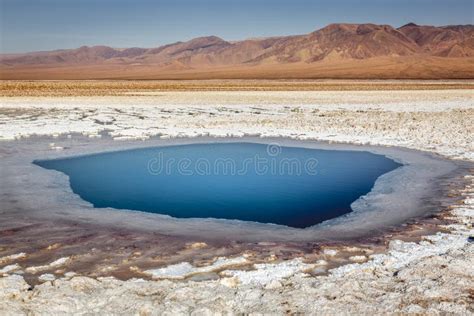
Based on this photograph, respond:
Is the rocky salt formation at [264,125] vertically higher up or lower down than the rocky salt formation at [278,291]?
lower down

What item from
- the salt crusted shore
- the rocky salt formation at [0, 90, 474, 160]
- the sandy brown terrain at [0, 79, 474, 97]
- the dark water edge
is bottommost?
the sandy brown terrain at [0, 79, 474, 97]

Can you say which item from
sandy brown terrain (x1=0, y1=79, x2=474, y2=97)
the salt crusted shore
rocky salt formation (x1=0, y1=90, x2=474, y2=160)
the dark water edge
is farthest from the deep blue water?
sandy brown terrain (x1=0, y1=79, x2=474, y2=97)

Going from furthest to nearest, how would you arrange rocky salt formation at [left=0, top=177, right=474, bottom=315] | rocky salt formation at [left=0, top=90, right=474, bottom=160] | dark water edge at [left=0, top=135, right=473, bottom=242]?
rocky salt formation at [left=0, top=90, right=474, bottom=160]
dark water edge at [left=0, top=135, right=473, bottom=242]
rocky salt formation at [left=0, top=177, right=474, bottom=315]

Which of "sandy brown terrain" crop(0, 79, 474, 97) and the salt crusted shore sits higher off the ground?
the salt crusted shore

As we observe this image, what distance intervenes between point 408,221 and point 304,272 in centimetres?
199

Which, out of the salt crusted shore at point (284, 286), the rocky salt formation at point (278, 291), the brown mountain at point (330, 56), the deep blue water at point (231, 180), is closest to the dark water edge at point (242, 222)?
the deep blue water at point (231, 180)

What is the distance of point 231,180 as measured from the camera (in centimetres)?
798

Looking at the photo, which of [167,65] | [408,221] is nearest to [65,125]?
[408,221]

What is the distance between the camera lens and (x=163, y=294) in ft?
12.2

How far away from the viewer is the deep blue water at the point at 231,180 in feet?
20.8

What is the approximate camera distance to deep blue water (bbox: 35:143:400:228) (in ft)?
20.8

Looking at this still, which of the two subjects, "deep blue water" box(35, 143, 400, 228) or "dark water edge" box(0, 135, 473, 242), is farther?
"deep blue water" box(35, 143, 400, 228)

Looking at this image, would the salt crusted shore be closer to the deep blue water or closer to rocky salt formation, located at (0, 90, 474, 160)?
the deep blue water

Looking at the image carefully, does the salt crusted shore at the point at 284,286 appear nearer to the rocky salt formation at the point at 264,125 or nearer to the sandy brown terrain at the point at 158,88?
the rocky salt formation at the point at 264,125
